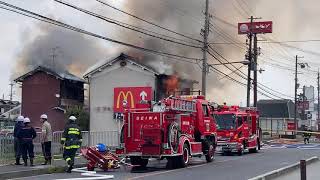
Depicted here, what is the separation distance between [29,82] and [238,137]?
2892cm

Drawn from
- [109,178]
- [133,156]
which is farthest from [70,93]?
[109,178]

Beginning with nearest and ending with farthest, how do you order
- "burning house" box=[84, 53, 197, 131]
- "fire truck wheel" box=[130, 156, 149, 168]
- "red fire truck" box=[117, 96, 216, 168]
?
"red fire truck" box=[117, 96, 216, 168] → "fire truck wheel" box=[130, 156, 149, 168] → "burning house" box=[84, 53, 197, 131]

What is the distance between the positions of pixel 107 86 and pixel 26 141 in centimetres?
2921

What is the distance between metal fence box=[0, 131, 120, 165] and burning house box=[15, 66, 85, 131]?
81.3 feet

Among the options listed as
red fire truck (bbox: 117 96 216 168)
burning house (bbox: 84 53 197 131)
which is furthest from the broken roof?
red fire truck (bbox: 117 96 216 168)

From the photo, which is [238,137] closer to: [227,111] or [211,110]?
[227,111]

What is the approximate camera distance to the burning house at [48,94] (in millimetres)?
49000

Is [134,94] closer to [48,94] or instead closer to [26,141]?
[26,141]

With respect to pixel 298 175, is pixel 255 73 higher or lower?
higher

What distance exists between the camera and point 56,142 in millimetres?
22125

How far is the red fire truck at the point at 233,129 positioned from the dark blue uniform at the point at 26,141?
39.7 feet

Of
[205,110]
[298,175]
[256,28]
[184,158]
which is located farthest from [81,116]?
[298,175]

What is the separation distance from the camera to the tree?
151 ft

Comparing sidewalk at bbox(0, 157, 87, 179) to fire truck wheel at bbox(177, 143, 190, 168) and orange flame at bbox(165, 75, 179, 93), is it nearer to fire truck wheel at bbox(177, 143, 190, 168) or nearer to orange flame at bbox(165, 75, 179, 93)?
fire truck wheel at bbox(177, 143, 190, 168)
